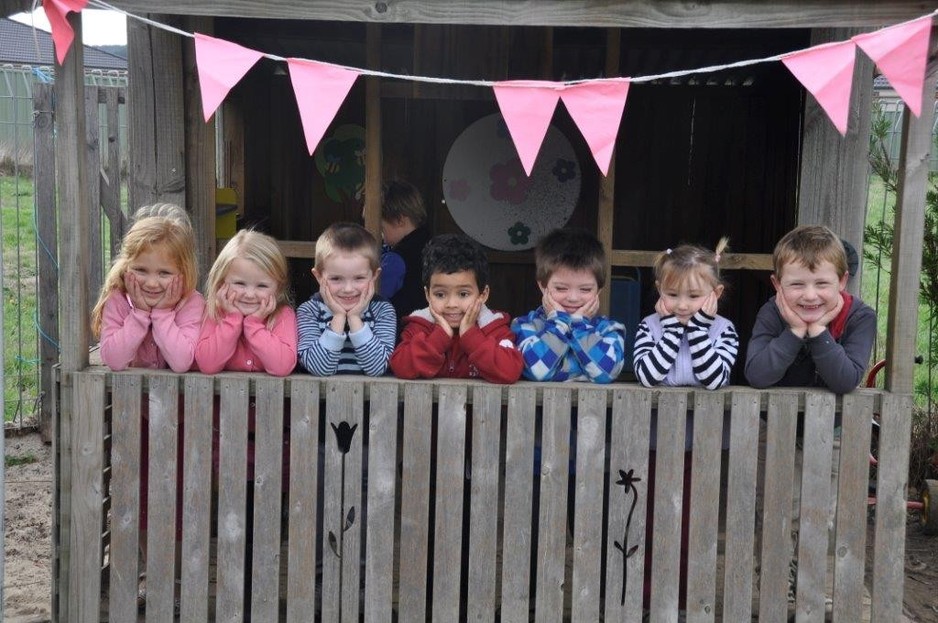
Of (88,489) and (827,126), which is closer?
(88,489)

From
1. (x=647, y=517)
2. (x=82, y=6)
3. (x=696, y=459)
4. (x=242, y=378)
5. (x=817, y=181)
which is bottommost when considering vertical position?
(x=647, y=517)

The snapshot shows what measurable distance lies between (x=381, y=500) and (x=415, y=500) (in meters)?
0.12

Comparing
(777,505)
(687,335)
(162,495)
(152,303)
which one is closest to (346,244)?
(152,303)

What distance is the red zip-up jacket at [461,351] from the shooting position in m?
3.38

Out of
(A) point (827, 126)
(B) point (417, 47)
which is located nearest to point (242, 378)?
(B) point (417, 47)

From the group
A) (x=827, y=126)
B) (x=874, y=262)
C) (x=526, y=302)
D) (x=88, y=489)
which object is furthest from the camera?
(x=874, y=262)

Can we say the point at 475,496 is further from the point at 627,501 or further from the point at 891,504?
the point at 891,504

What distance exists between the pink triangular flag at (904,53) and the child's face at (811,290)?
60 centimetres

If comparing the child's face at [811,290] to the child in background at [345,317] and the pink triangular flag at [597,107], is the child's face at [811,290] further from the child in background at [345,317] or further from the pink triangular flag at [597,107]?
the child in background at [345,317]

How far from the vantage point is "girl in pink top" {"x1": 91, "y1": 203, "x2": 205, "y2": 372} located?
3.47m

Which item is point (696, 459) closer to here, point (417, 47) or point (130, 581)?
point (130, 581)

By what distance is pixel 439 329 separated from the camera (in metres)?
3.44

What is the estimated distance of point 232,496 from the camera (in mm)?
3463

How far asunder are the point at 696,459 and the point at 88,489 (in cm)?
208
